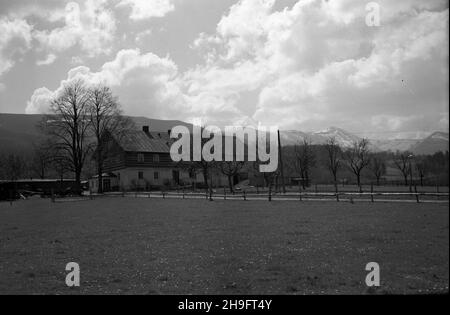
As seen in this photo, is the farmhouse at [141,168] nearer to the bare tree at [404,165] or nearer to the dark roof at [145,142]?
the dark roof at [145,142]

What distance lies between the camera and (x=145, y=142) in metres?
96.1

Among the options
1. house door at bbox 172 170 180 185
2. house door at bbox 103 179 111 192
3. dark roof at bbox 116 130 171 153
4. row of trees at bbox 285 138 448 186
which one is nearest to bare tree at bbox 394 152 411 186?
row of trees at bbox 285 138 448 186

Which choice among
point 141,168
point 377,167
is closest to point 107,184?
point 141,168

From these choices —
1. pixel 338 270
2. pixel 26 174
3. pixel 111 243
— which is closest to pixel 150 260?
pixel 111 243

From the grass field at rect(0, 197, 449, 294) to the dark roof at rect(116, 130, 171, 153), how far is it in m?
68.2

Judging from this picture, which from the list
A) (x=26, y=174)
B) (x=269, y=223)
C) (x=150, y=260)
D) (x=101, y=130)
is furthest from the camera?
(x=26, y=174)

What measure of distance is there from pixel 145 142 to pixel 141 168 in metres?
7.89

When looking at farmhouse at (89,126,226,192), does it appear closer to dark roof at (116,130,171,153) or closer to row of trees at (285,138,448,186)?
dark roof at (116,130,171,153)

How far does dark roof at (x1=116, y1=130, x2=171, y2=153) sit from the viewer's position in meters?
89.3

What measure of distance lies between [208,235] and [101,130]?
194 feet

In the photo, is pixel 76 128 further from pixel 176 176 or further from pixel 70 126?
pixel 176 176
